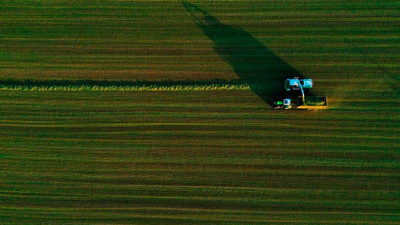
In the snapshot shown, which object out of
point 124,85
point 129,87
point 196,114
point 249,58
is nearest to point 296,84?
point 249,58

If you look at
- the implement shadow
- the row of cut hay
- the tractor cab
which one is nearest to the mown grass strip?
the row of cut hay

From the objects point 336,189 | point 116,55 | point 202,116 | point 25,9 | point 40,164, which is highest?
point 25,9

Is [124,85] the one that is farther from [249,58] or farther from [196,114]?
[249,58]

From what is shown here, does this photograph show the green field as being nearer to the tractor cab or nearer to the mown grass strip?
the mown grass strip

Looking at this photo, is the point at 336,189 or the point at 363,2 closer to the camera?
the point at 336,189

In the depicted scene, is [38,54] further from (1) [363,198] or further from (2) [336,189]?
(1) [363,198]

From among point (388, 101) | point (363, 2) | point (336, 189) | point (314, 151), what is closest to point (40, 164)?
point (314, 151)
